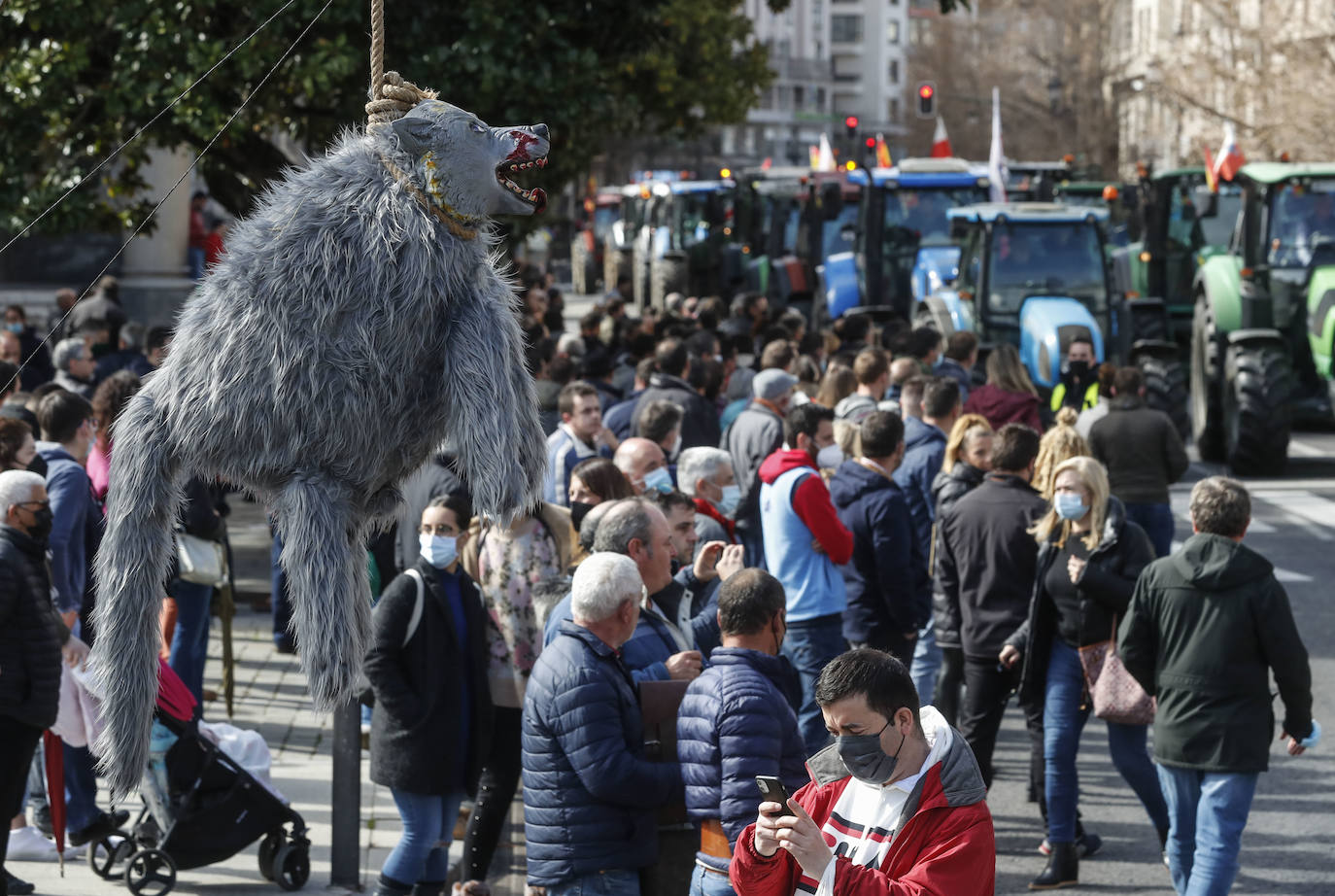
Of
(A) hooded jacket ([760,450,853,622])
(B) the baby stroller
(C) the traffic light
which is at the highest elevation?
(C) the traffic light

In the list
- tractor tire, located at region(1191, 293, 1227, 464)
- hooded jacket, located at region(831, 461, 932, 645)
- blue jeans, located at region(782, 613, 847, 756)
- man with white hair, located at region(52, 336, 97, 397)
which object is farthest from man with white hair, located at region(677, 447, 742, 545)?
tractor tire, located at region(1191, 293, 1227, 464)

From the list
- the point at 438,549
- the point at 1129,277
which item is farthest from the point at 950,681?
the point at 1129,277

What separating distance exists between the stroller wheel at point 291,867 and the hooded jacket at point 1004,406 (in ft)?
→ 17.0

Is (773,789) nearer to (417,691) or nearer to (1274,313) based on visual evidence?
(417,691)

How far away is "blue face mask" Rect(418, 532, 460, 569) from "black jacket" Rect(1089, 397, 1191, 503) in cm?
527

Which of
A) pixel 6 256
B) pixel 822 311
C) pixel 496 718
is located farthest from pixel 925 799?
pixel 6 256

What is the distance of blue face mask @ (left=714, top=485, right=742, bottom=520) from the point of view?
786cm

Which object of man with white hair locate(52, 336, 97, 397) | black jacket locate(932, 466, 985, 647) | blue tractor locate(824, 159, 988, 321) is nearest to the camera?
black jacket locate(932, 466, 985, 647)

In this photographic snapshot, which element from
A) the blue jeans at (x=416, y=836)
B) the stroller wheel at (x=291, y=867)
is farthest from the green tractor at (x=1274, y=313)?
the blue jeans at (x=416, y=836)

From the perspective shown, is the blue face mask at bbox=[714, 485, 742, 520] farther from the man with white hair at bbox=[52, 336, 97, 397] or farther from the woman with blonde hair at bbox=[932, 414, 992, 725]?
the man with white hair at bbox=[52, 336, 97, 397]

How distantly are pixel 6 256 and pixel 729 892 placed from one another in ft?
80.8

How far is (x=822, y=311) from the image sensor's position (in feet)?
71.7

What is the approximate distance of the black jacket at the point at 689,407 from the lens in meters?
10.3

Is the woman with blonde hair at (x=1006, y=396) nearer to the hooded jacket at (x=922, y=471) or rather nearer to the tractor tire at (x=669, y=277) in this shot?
the hooded jacket at (x=922, y=471)
